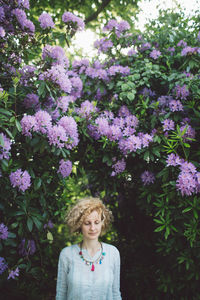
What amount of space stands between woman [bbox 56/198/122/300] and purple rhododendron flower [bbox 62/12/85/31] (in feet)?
6.13

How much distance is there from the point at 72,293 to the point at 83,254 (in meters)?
0.24

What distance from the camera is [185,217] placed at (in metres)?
2.16

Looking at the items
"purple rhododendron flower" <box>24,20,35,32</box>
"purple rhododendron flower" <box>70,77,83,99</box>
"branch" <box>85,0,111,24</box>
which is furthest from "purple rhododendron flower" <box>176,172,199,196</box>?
"branch" <box>85,0,111,24</box>

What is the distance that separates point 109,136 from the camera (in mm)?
2455

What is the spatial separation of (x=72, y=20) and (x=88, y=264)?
2.31 m

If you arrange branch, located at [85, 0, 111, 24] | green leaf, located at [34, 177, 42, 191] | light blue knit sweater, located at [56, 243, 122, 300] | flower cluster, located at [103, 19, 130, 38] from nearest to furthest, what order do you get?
light blue knit sweater, located at [56, 243, 122, 300], green leaf, located at [34, 177, 42, 191], flower cluster, located at [103, 19, 130, 38], branch, located at [85, 0, 111, 24]

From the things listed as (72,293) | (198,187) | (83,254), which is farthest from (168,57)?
(72,293)

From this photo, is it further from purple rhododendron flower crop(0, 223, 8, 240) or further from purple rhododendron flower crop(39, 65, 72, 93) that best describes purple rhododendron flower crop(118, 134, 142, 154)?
purple rhododendron flower crop(0, 223, 8, 240)

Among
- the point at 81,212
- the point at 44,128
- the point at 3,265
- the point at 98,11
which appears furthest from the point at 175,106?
the point at 98,11

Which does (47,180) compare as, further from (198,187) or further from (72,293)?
(198,187)

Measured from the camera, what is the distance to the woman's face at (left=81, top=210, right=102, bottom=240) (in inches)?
66.3

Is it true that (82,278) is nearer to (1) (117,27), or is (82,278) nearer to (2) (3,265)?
(2) (3,265)

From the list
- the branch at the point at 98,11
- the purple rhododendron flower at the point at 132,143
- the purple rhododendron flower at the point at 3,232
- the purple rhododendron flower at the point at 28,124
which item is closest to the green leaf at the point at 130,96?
the purple rhododendron flower at the point at 132,143

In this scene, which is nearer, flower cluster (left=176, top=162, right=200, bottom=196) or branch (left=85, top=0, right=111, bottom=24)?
flower cluster (left=176, top=162, right=200, bottom=196)
